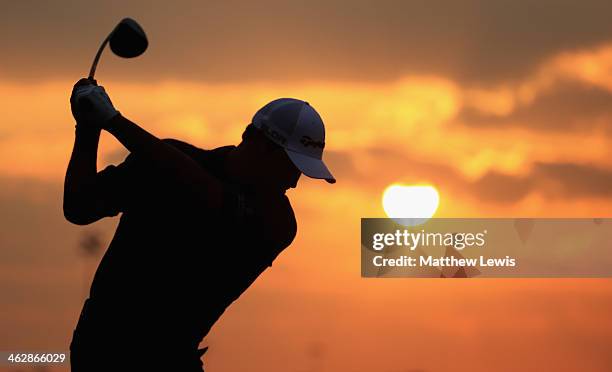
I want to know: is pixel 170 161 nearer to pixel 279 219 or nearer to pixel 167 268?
pixel 167 268

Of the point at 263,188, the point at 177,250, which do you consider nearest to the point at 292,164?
the point at 263,188

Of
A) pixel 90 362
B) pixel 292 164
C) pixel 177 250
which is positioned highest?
pixel 292 164

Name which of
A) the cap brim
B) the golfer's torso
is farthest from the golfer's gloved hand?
the cap brim

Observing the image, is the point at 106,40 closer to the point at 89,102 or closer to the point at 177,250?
the point at 89,102

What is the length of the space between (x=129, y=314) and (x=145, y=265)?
32cm

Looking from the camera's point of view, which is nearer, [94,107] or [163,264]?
[94,107]

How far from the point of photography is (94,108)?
790cm

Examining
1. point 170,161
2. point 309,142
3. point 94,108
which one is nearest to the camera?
point 94,108

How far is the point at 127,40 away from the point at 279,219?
1474 mm

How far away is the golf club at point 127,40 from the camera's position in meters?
8.40

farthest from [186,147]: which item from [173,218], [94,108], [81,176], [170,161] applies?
[94,108]

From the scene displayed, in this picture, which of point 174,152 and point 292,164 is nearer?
point 174,152

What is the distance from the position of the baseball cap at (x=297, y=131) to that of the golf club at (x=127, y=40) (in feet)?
2.68

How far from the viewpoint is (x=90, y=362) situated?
862cm
